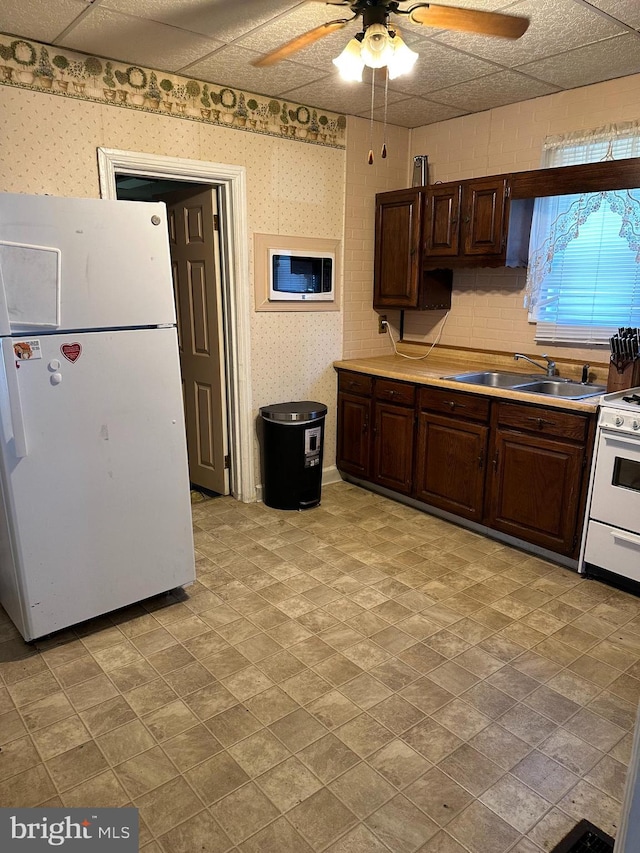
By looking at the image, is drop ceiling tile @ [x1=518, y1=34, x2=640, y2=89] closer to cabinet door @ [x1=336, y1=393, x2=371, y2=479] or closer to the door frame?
the door frame

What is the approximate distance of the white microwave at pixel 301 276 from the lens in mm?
3947

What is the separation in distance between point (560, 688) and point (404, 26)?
2809mm

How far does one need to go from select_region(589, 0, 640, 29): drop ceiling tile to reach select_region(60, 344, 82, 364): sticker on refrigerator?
2448mm

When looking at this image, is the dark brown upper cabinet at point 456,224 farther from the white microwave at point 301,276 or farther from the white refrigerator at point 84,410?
the white refrigerator at point 84,410

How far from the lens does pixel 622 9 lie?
7.84ft

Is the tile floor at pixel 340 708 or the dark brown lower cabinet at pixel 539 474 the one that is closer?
the tile floor at pixel 340 708

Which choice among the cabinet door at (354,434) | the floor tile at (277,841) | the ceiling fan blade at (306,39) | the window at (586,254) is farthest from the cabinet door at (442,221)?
the floor tile at (277,841)

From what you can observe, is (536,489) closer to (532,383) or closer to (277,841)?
(532,383)

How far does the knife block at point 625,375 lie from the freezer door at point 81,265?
226 cm

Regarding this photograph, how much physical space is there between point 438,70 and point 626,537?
2572mm

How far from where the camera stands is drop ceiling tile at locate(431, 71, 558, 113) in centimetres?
327

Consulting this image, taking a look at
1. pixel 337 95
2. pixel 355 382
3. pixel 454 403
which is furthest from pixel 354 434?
pixel 337 95

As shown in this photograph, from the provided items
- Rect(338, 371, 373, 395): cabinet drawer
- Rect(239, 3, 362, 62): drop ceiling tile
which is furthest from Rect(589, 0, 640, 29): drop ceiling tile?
Rect(338, 371, 373, 395): cabinet drawer

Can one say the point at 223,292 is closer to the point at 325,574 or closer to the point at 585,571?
the point at 325,574
